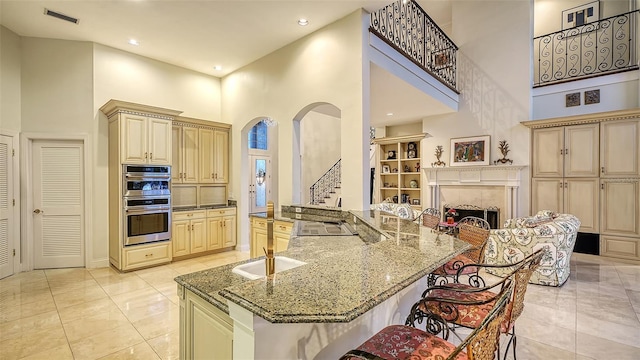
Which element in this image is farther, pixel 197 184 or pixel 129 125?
pixel 197 184

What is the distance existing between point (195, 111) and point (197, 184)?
58.5 inches

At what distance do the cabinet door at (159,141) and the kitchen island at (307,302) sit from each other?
3.75 meters

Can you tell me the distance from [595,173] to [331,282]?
258 inches

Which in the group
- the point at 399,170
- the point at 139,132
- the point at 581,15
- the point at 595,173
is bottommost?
the point at 595,173

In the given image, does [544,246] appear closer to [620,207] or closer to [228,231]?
[620,207]

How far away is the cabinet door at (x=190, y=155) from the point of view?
5.54 meters

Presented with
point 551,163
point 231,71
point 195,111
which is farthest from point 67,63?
point 551,163

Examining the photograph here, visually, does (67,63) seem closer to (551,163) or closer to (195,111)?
(195,111)

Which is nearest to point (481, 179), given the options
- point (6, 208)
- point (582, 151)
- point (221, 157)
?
point (582, 151)

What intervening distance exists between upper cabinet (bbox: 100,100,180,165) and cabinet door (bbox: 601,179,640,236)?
775 cm

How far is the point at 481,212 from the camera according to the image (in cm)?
658

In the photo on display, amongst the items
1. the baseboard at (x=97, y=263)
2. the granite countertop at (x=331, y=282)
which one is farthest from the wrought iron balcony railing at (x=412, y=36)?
the baseboard at (x=97, y=263)

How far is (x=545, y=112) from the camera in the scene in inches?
242

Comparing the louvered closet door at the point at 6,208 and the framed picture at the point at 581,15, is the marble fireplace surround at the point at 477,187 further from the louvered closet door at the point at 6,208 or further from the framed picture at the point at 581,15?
the louvered closet door at the point at 6,208
